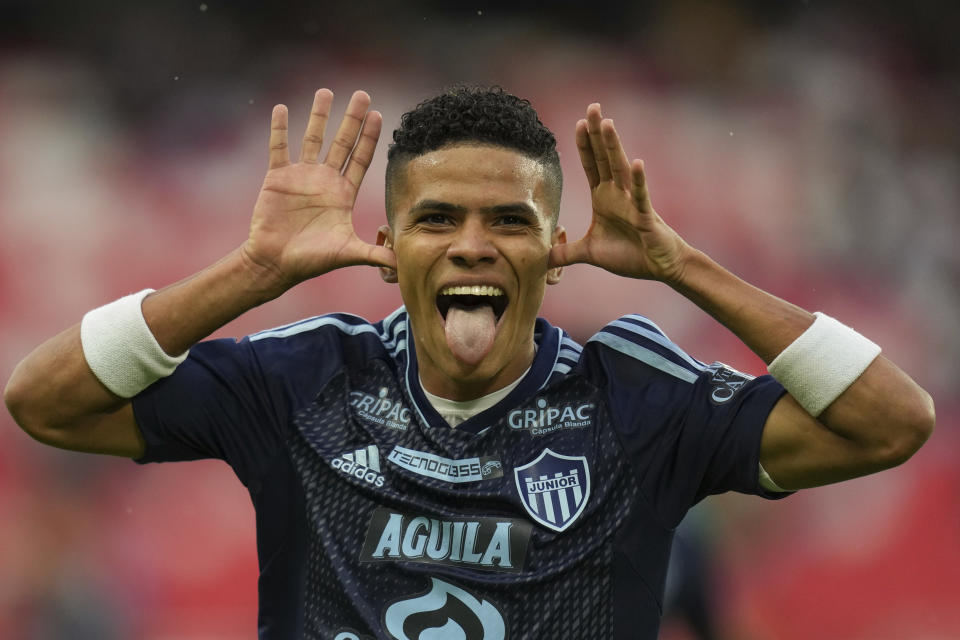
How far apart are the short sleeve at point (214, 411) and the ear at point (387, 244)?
0.36m

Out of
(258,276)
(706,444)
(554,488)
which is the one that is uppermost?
(258,276)

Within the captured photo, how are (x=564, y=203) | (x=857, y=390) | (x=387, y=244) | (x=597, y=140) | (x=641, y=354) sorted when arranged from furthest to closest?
(x=564, y=203) → (x=387, y=244) → (x=641, y=354) → (x=597, y=140) → (x=857, y=390)

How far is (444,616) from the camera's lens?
2402mm

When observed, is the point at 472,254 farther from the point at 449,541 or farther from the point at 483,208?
the point at 449,541

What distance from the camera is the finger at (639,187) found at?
230cm

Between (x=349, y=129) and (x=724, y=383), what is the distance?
38.8 inches

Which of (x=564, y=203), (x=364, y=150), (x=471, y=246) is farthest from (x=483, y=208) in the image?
(x=564, y=203)

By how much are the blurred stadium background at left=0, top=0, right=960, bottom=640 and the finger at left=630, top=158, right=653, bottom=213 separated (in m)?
2.70

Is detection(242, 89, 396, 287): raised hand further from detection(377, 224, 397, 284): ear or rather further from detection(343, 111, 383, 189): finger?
detection(377, 224, 397, 284): ear

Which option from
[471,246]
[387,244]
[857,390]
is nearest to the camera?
[857,390]

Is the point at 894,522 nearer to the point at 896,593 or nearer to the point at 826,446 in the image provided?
the point at 896,593

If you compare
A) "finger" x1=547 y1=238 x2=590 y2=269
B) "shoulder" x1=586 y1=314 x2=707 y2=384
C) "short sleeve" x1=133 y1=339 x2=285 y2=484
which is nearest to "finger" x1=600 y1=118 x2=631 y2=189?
"finger" x1=547 y1=238 x2=590 y2=269

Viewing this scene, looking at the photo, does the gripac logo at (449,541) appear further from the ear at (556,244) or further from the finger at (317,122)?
the finger at (317,122)

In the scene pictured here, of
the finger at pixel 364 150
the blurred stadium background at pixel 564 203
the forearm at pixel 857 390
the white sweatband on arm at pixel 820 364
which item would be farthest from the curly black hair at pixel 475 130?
the blurred stadium background at pixel 564 203
